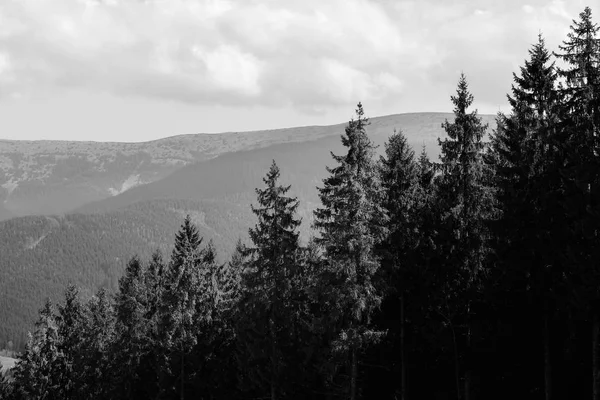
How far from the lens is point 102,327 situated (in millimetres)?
60969

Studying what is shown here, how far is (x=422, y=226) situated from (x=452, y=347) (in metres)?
5.95

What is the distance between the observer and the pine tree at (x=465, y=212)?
3083 centimetres

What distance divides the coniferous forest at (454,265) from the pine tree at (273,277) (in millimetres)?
79

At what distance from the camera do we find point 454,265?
103 feet

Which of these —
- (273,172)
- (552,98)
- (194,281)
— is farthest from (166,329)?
(552,98)

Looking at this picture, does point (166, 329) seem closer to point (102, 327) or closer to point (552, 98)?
point (102, 327)

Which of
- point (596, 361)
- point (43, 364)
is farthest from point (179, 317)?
point (43, 364)

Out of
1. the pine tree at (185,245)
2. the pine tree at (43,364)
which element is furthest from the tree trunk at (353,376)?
the pine tree at (43,364)

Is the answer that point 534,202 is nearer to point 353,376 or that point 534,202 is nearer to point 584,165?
point 584,165

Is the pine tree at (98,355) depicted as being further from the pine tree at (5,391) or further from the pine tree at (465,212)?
the pine tree at (465,212)

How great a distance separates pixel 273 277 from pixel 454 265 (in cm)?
968

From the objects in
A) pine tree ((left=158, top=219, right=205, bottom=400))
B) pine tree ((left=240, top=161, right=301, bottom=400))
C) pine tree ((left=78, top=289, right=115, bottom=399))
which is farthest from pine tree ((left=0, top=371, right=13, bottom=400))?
pine tree ((left=240, top=161, right=301, bottom=400))

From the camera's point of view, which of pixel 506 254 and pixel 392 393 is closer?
pixel 506 254

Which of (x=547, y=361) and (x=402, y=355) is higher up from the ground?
(x=547, y=361)
